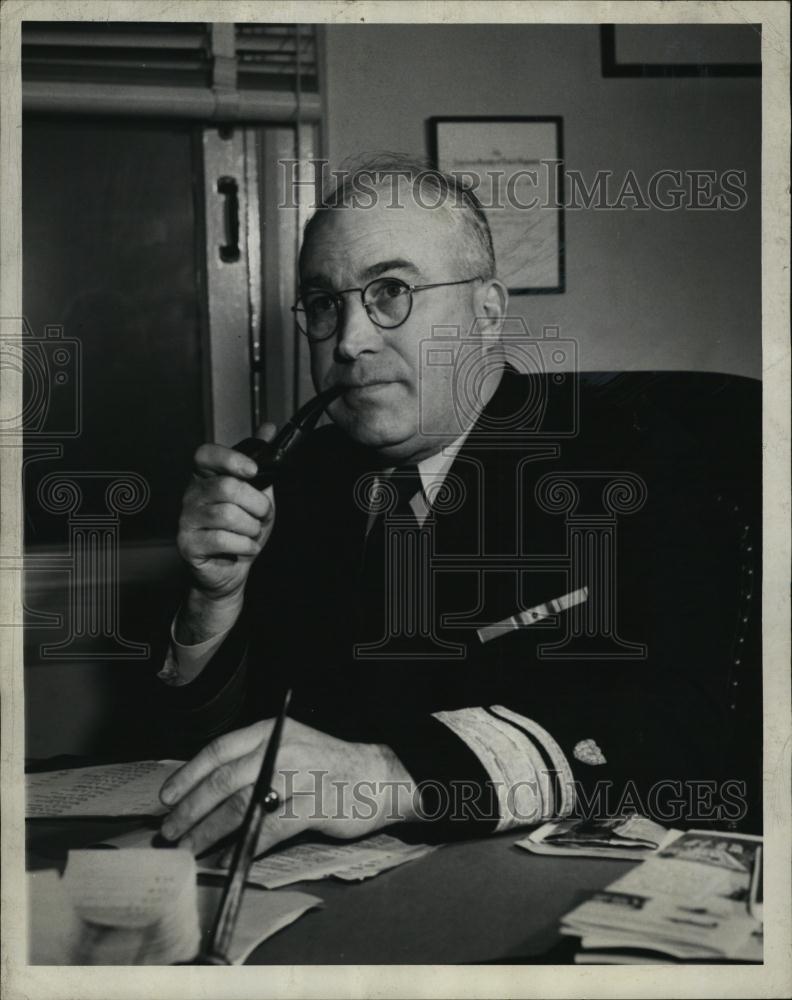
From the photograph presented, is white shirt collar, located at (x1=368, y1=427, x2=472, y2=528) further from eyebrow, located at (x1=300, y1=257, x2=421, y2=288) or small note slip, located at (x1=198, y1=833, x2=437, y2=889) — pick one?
small note slip, located at (x1=198, y1=833, x2=437, y2=889)

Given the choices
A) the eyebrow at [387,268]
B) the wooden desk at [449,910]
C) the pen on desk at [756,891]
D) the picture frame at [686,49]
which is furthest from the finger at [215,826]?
the picture frame at [686,49]

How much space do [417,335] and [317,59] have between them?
0.42m

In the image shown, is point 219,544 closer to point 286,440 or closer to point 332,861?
point 286,440

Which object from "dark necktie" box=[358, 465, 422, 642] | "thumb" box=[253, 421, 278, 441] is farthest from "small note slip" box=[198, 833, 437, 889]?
"thumb" box=[253, 421, 278, 441]

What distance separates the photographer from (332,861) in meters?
1.02

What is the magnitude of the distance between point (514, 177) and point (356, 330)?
1.00 feet

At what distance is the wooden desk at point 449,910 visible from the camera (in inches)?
36.7

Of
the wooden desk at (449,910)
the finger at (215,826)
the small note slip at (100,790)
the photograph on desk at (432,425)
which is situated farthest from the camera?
the photograph on desk at (432,425)

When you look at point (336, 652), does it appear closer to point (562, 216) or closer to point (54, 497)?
point (54, 497)

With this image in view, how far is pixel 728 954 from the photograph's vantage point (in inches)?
42.8

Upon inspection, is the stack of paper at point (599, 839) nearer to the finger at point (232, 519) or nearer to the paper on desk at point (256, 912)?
the paper on desk at point (256, 912)

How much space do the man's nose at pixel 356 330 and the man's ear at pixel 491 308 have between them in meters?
0.15

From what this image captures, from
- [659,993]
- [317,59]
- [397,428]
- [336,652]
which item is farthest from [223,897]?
[317,59]

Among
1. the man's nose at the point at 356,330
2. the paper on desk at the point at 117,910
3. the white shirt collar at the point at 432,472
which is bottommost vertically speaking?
the paper on desk at the point at 117,910
